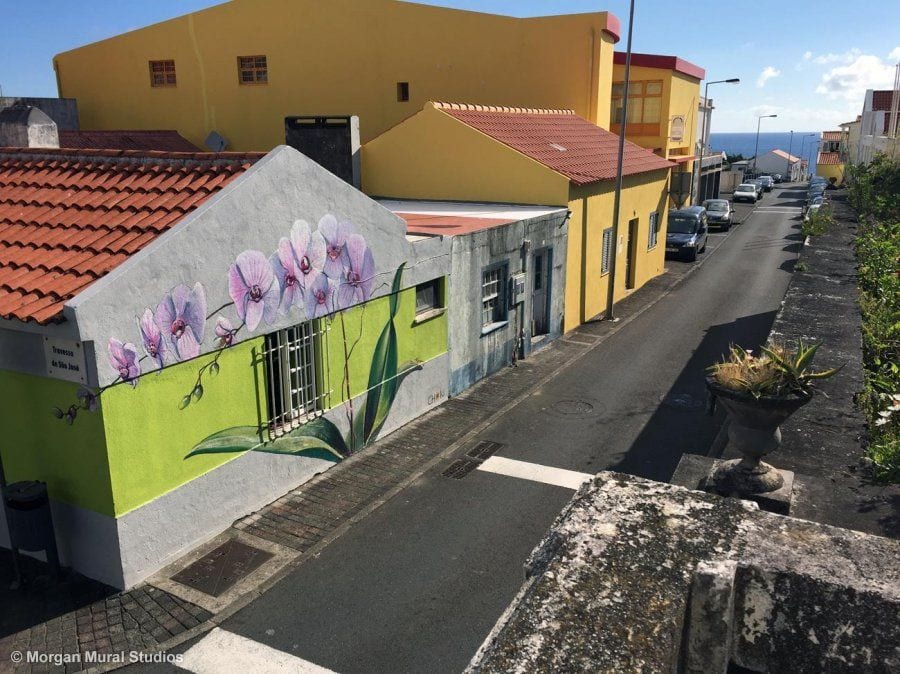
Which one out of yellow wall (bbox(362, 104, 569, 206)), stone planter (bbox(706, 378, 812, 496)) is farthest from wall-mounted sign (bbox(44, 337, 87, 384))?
yellow wall (bbox(362, 104, 569, 206))

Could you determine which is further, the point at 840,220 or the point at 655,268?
the point at 840,220

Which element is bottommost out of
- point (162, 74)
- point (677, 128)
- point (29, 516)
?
point (29, 516)

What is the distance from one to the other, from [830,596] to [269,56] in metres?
28.6

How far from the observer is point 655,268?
27.3 metres

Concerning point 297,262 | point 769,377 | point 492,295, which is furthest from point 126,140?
point 769,377

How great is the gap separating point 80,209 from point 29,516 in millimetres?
4096

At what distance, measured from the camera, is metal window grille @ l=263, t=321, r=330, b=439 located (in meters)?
9.96

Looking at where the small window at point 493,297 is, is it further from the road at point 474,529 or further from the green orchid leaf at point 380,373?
the green orchid leaf at point 380,373

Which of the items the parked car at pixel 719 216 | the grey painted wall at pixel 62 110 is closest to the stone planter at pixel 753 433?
the grey painted wall at pixel 62 110

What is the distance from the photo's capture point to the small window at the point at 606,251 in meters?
21.2

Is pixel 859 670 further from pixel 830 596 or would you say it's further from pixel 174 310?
pixel 174 310

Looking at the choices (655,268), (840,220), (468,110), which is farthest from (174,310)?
(840,220)

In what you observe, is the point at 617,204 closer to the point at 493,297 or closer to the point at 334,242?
the point at 493,297

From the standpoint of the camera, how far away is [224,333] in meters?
8.98
